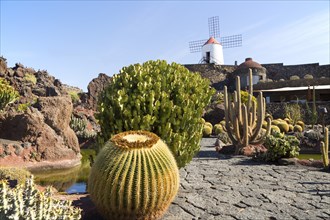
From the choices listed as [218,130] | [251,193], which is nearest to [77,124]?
[218,130]

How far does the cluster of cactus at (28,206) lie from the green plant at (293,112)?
2268 cm

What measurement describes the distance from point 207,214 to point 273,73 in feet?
144

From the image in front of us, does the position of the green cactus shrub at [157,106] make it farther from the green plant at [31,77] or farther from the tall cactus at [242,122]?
the green plant at [31,77]

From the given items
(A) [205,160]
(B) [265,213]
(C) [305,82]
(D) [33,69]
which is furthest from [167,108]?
(C) [305,82]

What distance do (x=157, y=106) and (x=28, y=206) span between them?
2.93m

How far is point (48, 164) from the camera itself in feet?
40.9

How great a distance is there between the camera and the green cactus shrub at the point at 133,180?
404cm

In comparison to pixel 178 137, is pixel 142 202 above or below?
below

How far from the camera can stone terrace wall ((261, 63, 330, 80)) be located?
4262 cm

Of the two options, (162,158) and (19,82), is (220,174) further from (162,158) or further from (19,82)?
(19,82)

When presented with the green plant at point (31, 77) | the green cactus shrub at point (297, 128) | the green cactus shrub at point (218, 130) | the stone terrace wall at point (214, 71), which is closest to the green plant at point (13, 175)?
the green cactus shrub at point (218, 130)

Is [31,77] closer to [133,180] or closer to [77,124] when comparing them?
[77,124]

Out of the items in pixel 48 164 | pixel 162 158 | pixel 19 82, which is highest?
pixel 19 82

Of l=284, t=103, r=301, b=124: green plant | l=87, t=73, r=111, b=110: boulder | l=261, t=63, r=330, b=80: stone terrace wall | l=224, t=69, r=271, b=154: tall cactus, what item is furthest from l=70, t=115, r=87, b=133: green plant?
l=261, t=63, r=330, b=80: stone terrace wall
